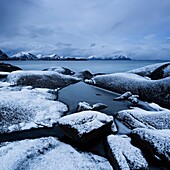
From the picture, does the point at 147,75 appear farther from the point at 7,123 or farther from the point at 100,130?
the point at 7,123

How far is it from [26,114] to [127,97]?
5132 mm

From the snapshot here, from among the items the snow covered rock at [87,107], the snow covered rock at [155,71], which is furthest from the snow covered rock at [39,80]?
the snow covered rock at [155,71]

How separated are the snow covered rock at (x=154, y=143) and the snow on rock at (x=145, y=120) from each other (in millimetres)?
724

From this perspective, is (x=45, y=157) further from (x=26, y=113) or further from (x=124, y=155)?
(x=26, y=113)

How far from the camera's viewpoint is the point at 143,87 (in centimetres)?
848

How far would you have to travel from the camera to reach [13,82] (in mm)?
10500

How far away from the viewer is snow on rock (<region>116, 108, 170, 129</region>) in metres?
4.52

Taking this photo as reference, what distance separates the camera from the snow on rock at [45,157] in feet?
9.98

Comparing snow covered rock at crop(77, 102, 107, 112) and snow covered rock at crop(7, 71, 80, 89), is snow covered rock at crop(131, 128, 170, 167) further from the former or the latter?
snow covered rock at crop(7, 71, 80, 89)

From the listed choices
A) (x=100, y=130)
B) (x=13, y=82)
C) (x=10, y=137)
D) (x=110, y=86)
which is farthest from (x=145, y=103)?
(x=13, y=82)

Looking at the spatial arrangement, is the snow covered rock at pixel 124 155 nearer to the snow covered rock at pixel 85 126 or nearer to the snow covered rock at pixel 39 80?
the snow covered rock at pixel 85 126

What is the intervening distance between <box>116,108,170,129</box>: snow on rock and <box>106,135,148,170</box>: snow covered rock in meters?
1.14

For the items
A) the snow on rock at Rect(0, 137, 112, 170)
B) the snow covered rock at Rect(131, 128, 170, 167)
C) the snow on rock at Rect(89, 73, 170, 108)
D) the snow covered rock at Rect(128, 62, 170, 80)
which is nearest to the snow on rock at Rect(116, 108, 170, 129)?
the snow covered rock at Rect(131, 128, 170, 167)

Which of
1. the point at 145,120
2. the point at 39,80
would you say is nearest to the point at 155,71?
the point at 145,120
